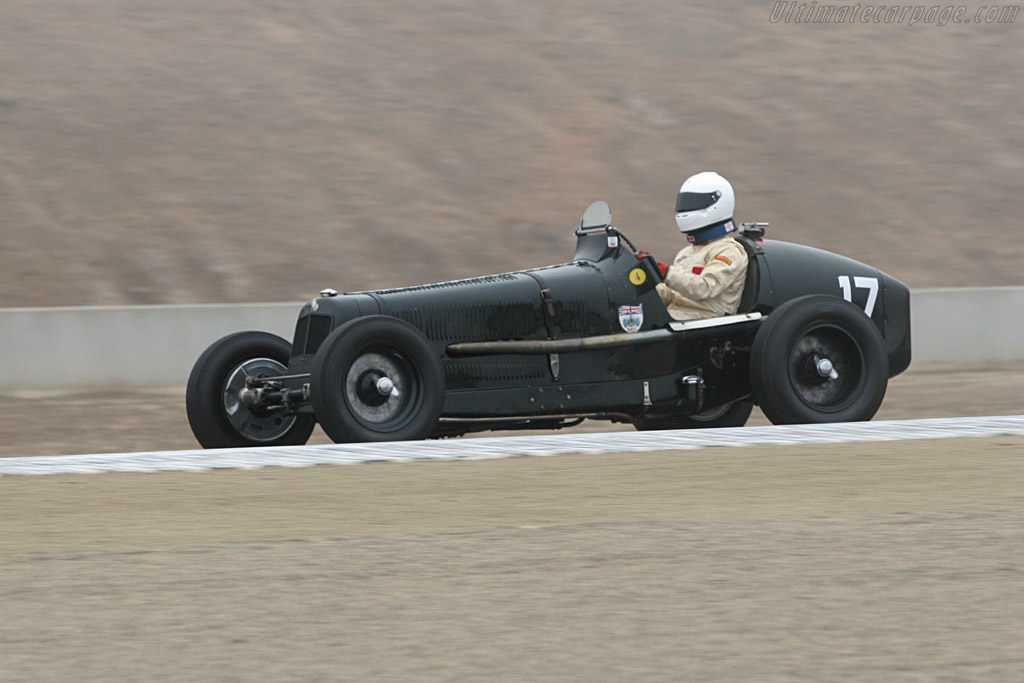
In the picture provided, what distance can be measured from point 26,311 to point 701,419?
8.09 meters

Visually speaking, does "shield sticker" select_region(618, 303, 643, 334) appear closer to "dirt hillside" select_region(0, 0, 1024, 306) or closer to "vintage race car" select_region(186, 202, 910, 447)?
"vintage race car" select_region(186, 202, 910, 447)

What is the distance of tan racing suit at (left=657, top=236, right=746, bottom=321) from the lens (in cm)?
1059

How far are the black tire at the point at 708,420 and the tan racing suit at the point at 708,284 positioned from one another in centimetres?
97

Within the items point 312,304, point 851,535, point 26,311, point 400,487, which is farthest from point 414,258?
point 851,535

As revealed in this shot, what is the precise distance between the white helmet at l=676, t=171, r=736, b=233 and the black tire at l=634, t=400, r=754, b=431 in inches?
51.5

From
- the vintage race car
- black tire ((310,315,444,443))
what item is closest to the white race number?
the vintage race car

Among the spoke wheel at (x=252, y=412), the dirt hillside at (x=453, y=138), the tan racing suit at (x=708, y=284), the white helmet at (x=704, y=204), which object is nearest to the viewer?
the spoke wheel at (x=252, y=412)

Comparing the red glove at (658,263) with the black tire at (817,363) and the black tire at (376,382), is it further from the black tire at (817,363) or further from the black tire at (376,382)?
the black tire at (376,382)

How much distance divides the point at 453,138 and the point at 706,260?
59.7 feet

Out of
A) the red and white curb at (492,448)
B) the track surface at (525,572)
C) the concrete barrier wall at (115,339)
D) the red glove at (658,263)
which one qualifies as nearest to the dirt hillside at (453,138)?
the concrete barrier wall at (115,339)

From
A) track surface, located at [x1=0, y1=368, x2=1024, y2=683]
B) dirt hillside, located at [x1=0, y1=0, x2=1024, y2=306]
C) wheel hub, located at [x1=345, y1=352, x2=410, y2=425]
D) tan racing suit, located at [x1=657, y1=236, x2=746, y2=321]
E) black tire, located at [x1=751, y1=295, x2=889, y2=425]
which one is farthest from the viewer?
dirt hillside, located at [x1=0, y1=0, x2=1024, y2=306]

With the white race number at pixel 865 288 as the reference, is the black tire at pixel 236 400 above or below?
below

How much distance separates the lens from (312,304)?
10.2 metres

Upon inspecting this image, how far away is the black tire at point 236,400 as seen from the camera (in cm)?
1027
